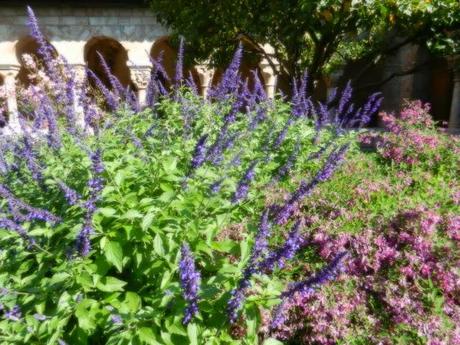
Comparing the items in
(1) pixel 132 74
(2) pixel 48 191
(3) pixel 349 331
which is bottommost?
(3) pixel 349 331

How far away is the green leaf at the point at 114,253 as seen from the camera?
1883 millimetres

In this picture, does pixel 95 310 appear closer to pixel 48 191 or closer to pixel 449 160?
pixel 48 191

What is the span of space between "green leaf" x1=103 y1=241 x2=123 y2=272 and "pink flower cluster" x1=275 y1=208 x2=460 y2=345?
3.66ft

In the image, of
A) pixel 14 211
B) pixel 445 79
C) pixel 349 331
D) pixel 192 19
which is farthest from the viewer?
pixel 445 79

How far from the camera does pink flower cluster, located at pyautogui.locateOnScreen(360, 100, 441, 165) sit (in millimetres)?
3934

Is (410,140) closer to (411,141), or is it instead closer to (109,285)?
(411,141)

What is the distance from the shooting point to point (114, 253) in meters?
1.91

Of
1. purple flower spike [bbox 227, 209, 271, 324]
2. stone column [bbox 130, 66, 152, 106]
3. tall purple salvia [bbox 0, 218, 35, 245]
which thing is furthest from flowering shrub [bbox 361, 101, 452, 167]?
stone column [bbox 130, 66, 152, 106]

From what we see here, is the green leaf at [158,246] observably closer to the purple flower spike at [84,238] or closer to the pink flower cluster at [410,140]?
the purple flower spike at [84,238]

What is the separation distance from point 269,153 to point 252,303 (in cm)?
152

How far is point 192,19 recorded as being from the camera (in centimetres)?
647

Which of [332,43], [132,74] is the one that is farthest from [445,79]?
[132,74]

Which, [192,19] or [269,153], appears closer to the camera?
[269,153]

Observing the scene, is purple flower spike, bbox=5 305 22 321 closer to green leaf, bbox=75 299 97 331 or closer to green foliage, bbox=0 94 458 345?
green foliage, bbox=0 94 458 345
